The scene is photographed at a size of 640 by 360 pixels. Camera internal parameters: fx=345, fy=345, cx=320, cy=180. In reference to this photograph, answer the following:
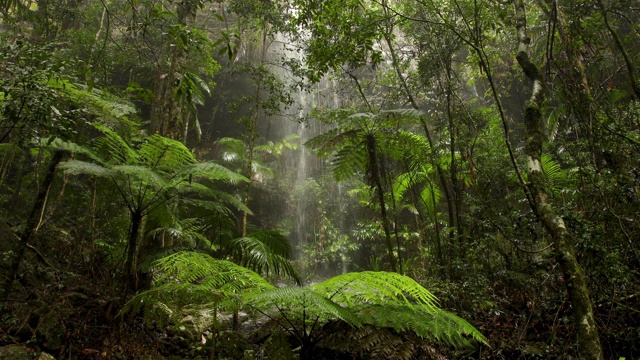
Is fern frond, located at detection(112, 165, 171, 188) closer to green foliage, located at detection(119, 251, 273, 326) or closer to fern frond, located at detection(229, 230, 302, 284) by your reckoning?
green foliage, located at detection(119, 251, 273, 326)

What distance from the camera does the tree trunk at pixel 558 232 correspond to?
1952 mm

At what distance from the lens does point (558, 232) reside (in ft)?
7.54

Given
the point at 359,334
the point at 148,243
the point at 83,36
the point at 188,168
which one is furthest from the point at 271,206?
the point at 359,334

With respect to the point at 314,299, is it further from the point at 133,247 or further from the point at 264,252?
the point at 133,247

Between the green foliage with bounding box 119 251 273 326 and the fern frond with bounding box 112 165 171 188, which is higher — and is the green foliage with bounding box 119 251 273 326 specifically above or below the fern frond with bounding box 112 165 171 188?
below

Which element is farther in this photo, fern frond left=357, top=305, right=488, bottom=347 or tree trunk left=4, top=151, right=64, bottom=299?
tree trunk left=4, top=151, right=64, bottom=299

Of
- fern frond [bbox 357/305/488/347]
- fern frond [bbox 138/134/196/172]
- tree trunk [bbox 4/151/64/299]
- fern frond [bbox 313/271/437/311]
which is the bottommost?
fern frond [bbox 357/305/488/347]

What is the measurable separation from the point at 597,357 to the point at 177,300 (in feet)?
8.27

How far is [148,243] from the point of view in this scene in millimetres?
4211

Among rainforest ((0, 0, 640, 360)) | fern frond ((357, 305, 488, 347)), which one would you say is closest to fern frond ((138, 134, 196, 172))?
rainforest ((0, 0, 640, 360))

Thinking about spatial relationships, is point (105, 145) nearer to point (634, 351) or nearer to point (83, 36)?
point (634, 351)

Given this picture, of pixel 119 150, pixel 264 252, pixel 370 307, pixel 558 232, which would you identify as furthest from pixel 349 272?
pixel 119 150

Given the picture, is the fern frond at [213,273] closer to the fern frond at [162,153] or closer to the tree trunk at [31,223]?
the fern frond at [162,153]

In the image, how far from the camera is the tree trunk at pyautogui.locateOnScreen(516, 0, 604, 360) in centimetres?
195
